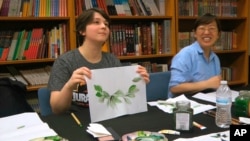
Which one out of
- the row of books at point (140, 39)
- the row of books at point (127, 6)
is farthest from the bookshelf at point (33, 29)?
the row of books at point (140, 39)

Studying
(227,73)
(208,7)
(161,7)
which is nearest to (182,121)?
(161,7)

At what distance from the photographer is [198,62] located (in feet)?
6.54

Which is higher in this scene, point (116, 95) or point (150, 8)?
point (150, 8)

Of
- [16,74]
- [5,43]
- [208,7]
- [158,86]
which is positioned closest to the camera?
[158,86]

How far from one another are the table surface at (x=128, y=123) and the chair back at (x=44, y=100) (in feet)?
0.83

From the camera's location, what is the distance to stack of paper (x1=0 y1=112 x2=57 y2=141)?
3.42ft

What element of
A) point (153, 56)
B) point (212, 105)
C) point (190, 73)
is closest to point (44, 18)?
point (153, 56)

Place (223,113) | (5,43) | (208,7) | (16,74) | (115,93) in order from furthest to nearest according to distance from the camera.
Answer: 1. (208,7)
2. (16,74)
3. (5,43)
4. (115,93)
5. (223,113)

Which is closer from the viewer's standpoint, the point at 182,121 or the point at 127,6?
the point at 182,121

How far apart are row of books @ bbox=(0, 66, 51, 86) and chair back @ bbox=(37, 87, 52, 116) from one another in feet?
3.19

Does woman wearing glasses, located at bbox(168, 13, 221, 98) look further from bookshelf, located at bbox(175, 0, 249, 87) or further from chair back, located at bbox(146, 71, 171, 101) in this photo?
bookshelf, located at bbox(175, 0, 249, 87)

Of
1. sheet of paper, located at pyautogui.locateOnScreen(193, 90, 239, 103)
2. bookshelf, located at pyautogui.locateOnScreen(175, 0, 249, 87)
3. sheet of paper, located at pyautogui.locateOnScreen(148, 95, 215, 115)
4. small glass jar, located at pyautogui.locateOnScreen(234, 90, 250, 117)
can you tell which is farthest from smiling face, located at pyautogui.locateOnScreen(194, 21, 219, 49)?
bookshelf, located at pyautogui.locateOnScreen(175, 0, 249, 87)

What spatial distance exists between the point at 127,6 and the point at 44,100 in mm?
1518

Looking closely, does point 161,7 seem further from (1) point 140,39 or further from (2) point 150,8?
(1) point 140,39
